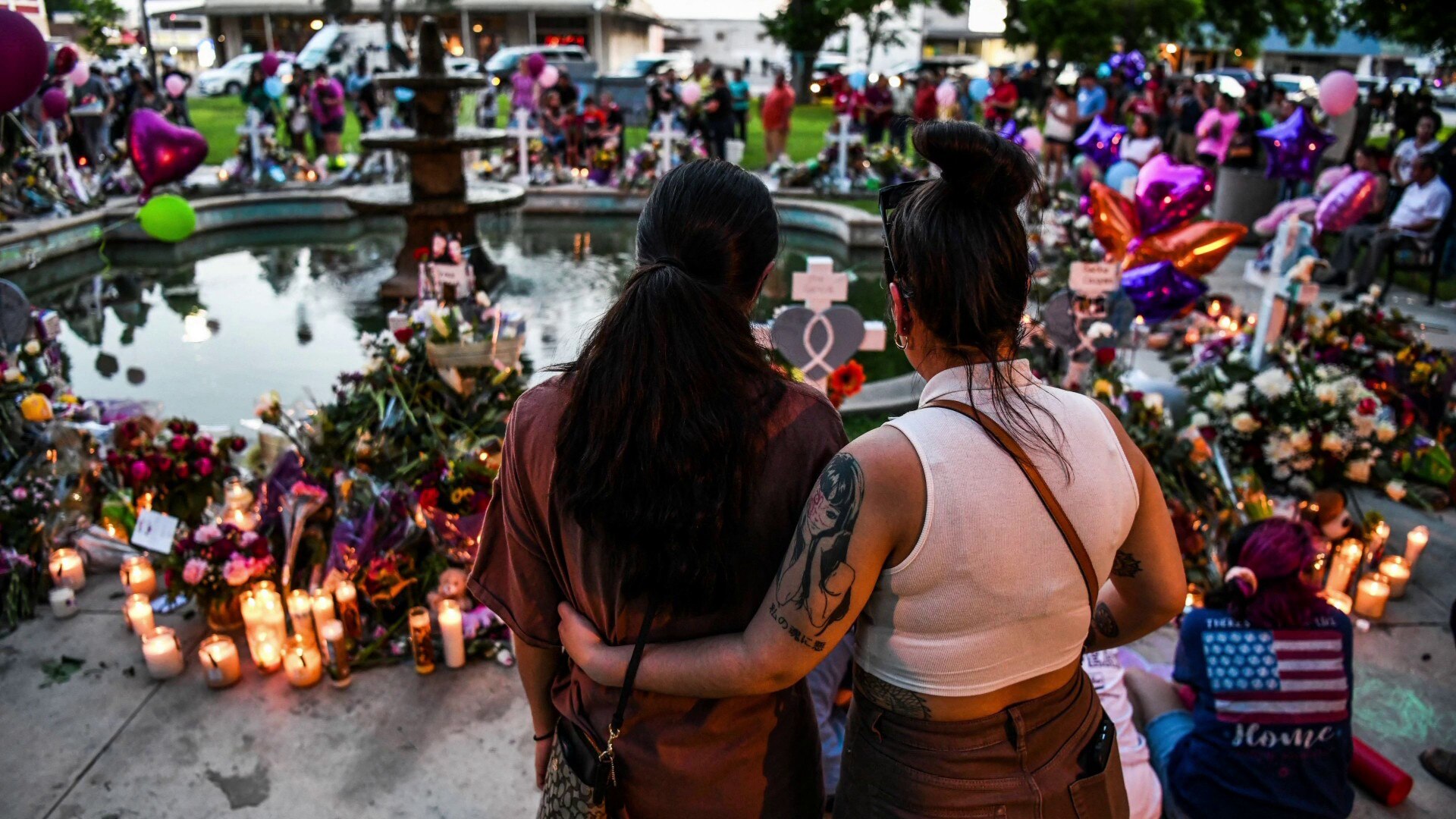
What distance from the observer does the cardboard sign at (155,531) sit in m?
3.36

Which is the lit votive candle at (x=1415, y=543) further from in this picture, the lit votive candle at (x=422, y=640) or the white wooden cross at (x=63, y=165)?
the white wooden cross at (x=63, y=165)

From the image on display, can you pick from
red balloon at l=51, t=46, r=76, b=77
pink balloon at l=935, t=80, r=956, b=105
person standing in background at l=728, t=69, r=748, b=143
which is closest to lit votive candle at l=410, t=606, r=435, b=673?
red balloon at l=51, t=46, r=76, b=77

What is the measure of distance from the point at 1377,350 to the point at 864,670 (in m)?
4.29

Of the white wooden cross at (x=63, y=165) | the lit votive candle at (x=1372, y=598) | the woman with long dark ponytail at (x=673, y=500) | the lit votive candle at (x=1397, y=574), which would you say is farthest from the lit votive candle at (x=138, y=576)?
the white wooden cross at (x=63, y=165)

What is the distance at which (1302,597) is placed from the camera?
2227mm

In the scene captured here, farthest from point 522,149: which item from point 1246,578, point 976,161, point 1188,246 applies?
point 976,161

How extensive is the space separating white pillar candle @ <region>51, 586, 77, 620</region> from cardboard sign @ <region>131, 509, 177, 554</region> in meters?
0.26

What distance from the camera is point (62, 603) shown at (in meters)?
3.31

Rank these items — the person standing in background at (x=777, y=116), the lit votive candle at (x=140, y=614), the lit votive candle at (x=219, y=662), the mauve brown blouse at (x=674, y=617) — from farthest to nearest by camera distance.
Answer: the person standing in background at (x=777, y=116) < the lit votive candle at (x=140, y=614) < the lit votive candle at (x=219, y=662) < the mauve brown blouse at (x=674, y=617)

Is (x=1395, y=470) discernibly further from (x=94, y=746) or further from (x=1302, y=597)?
(x=94, y=746)

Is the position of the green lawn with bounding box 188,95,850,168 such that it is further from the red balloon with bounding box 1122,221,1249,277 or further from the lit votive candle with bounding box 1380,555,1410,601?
the lit votive candle with bounding box 1380,555,1410,601

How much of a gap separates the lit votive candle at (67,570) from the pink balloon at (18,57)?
170cm

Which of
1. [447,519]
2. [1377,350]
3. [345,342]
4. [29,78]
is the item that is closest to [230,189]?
[345,342]

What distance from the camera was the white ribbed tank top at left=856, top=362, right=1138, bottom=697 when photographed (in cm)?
120
